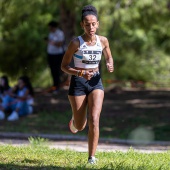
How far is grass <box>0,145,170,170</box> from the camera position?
21.7 ft

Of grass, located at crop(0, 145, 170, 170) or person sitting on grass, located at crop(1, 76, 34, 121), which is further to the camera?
person sitting on grass, located at crop(1, 76, 34, 121)

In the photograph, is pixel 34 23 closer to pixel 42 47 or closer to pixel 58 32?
pixel 42 47

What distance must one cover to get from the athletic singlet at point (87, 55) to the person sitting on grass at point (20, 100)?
7177 millimetres

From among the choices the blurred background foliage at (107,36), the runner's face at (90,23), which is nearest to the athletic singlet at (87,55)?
the runner's face at (90,23)

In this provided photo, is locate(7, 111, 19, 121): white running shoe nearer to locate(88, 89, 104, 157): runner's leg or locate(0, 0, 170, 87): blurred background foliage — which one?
locate(0, 0, 170, 87): blurred background foliage

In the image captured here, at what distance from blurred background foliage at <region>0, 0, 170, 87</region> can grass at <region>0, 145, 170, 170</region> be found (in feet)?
26.7

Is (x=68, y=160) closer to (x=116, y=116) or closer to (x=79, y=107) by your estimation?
(x=79, y=107)

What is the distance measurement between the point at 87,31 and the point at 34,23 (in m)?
13.9

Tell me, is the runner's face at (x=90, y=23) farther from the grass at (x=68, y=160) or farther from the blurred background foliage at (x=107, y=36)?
the blurred background foliage at (x=107, y=36)

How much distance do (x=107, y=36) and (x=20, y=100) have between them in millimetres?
6836

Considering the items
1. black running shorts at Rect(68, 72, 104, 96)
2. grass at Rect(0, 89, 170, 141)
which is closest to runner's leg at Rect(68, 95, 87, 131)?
black running shorts at Rect(68, 72, 104, 96)

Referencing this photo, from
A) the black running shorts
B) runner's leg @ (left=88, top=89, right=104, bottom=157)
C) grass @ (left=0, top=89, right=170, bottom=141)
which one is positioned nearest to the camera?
runner's leg @ (left=88, top=89, right=104, bottom=157)

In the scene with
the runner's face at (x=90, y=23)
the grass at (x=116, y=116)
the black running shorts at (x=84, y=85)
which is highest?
the runner's face at (x=90, y=23)

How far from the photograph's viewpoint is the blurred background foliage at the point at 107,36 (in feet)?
55.3
